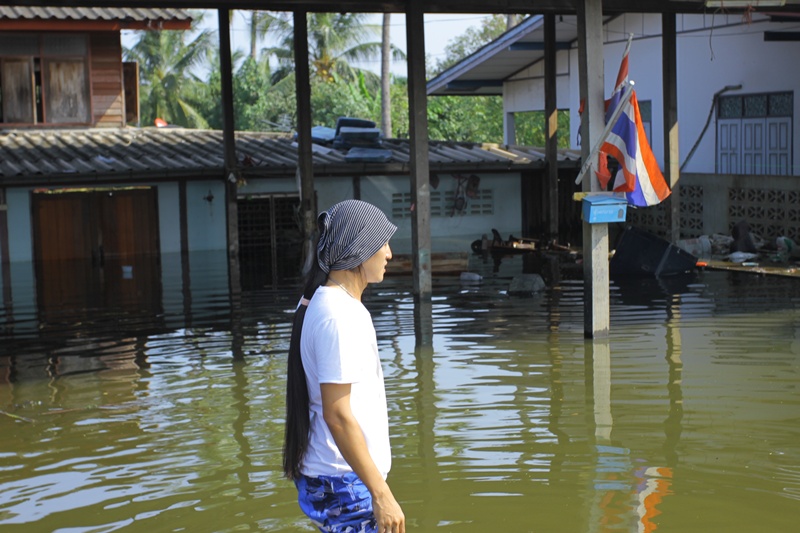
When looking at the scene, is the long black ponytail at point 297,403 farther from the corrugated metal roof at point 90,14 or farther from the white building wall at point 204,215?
the corrugated metal roof at point 90,14

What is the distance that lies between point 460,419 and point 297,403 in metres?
4.00

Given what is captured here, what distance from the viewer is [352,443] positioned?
3.26 meters

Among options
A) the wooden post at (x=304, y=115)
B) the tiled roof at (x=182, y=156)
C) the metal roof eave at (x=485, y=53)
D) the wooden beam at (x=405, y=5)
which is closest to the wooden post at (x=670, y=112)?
the wooden beam at (x=405, y=5)

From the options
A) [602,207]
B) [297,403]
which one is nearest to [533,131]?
[602,207]

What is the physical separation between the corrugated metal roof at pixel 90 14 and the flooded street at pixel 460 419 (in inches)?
372

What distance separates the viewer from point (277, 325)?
11977 mm

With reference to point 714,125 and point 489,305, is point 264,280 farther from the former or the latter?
point 714,125

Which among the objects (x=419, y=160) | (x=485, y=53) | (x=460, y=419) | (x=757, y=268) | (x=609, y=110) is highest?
(x=485, y=53)

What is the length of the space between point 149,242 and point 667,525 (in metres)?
16.7

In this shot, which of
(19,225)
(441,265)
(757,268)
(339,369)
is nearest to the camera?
(339,369)

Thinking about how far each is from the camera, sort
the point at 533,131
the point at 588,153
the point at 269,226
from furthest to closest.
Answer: the point at 533,131
the point at 269,226
the point at 588,153

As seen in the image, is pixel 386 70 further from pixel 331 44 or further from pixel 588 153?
pixel 588 153

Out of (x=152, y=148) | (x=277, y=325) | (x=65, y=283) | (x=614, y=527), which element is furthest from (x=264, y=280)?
(x=614, y=527)

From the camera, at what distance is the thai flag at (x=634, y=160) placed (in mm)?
10062
